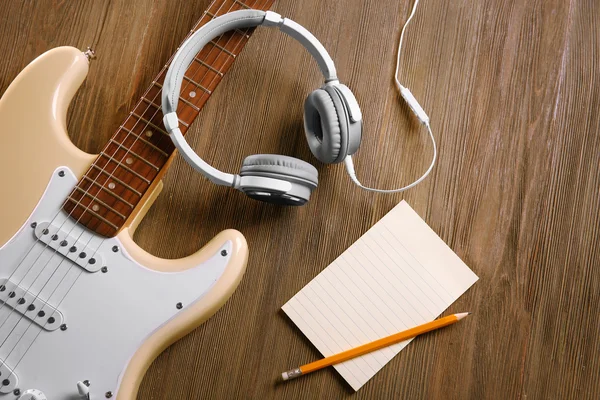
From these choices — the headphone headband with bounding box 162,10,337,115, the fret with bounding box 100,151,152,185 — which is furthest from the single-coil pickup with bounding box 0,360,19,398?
the headphone headband with bounding box 162,10,337,115

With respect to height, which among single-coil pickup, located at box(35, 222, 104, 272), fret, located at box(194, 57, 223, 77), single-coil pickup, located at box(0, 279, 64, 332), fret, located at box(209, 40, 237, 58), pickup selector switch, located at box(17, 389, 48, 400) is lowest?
pickup selector switch, located at box(17, 389, 48, 400)

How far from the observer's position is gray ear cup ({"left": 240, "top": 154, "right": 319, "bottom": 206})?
82 cm

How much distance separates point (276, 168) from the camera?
2.69ft

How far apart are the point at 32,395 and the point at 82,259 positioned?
0.20 metres

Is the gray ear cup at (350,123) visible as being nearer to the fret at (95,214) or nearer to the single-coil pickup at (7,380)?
the fret at (95,214)

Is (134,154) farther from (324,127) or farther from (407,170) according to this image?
(407,170)

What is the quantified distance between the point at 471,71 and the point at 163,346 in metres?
0.74

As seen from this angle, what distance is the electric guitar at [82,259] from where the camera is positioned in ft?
2.63

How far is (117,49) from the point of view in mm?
1004

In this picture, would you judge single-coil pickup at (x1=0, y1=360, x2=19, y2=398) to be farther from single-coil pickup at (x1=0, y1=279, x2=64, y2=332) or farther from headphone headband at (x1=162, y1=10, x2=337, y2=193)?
headphone headband at (x1=162, y1=10, x2=337, y2=193)

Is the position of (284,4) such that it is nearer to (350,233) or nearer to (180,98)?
(180,98)

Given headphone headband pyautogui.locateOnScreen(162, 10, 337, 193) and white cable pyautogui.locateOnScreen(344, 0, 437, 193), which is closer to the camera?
headphone headband pyautogui.locateOnScreen(162, 10, 337, 193)

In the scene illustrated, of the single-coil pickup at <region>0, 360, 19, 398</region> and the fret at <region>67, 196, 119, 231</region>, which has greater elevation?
the fret at <region>67, 196, 119, 231</region>

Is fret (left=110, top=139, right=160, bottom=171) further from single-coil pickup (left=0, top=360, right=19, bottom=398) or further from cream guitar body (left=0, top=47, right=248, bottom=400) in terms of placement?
single-coil pickup (left=0, top=360, right=19, bottom=398)
